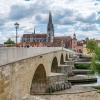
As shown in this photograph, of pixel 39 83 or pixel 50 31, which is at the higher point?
pixel 50 31

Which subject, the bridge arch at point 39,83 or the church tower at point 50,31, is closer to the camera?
the bridge arch at point 39,83

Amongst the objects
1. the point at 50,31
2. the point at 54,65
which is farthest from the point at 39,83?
the point at 50,31

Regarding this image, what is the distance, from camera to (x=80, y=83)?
42.6 m

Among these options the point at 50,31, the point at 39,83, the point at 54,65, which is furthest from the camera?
the point at 50,31

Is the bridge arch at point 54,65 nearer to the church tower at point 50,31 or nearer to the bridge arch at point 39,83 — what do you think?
the bridge arch at point 39,83

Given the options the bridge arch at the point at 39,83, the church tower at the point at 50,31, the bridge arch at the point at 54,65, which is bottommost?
the bridge arch at the point at 39,83

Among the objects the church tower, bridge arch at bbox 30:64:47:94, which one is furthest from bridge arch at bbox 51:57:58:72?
the church tower

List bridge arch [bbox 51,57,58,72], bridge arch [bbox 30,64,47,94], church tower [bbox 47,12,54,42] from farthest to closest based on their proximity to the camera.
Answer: church tower [bbox 47,12,54,42], bridge arch [bbox 51,57,58,72], bridge arch [bbox 30,64,47,94]

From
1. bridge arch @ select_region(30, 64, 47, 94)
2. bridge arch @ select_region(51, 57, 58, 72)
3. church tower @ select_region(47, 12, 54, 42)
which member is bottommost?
bridge arch @ select_region(30, 64, 47, 94)

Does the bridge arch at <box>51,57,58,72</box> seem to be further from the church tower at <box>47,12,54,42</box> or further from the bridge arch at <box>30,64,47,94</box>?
the church tower at <box>47,12,54,42</box>

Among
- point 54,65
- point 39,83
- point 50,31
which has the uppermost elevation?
point 50,31

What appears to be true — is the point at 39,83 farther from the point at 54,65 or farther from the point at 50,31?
the point at 50,31

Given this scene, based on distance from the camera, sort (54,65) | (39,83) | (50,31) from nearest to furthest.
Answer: (39,83)
(54,65)
(50,31)

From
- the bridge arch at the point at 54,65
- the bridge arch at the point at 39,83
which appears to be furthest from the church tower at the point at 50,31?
the bridge arch at the point at 39,83
